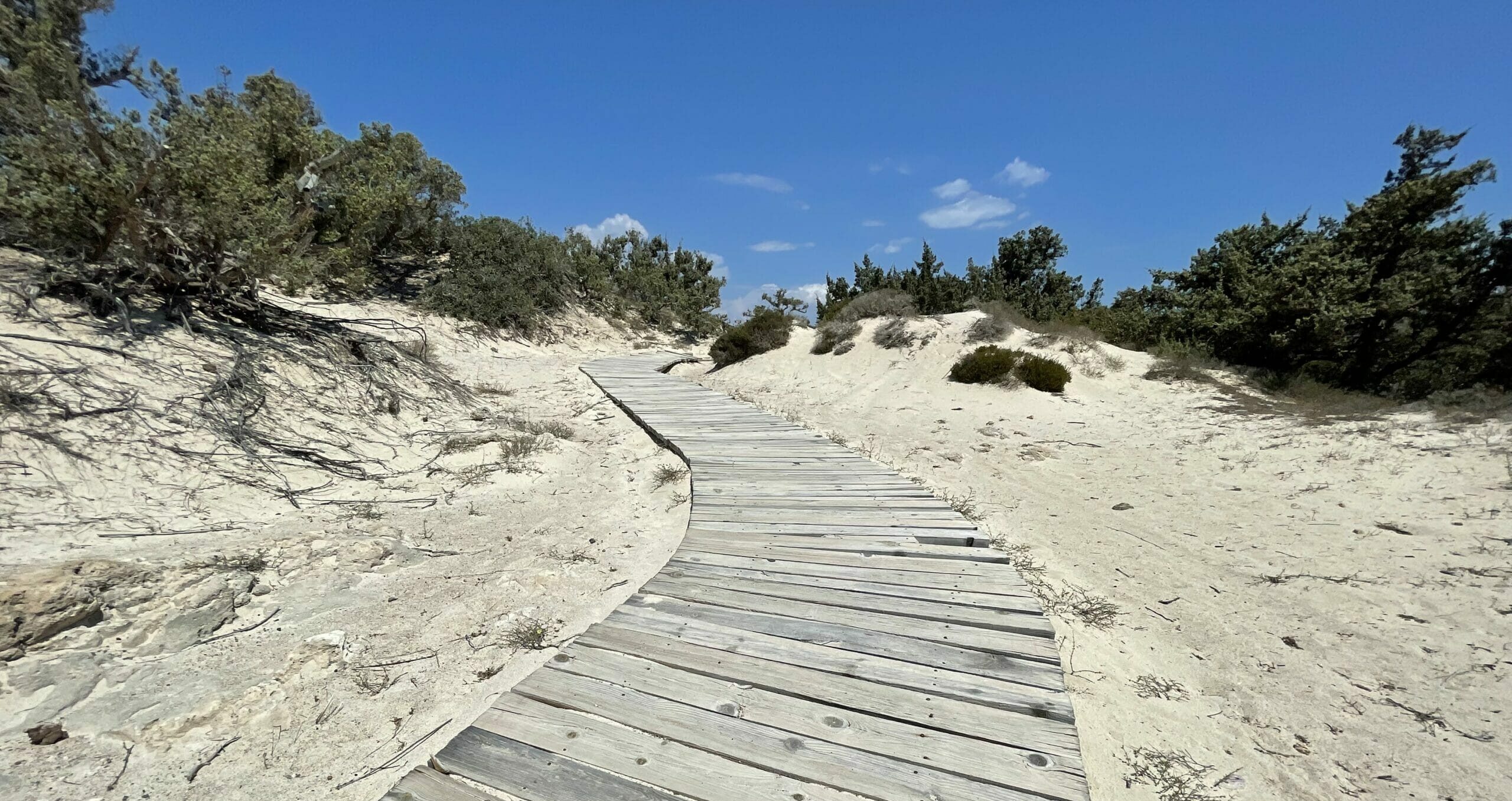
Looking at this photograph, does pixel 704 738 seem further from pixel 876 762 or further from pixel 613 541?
pixel 613 541

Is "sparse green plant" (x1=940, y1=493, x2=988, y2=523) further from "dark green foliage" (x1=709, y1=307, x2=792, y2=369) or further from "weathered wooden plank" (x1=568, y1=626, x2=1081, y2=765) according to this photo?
"dark green foliage" (x1=709, y1=307, x2=792, y2=369)

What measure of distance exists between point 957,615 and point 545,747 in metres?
2.21

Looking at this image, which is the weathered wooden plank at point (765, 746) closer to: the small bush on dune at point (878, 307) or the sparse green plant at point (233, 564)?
the sparse green plant at point (233, 564)

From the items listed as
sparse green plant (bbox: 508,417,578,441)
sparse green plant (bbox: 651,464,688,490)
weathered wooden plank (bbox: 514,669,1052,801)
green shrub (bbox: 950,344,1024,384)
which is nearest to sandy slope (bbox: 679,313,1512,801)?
weathered wooden plank (bbox: 514,669,1052,801)

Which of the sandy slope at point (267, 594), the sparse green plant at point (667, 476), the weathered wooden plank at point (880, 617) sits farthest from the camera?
the sparse green plant at point (667, 476)

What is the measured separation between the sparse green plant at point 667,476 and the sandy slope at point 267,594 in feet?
0.35

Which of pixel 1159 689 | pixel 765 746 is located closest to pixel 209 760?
pixel 765 746

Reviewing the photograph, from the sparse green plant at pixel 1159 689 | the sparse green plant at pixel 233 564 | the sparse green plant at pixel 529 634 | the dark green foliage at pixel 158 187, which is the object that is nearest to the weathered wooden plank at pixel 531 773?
the sparse green plant at pixel 529 634

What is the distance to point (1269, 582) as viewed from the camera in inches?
171

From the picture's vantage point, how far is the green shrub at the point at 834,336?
49.0ft

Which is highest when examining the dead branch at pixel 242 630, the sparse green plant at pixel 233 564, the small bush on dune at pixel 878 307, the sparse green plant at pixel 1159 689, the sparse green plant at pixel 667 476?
the small bush on dune at pixel 878 307

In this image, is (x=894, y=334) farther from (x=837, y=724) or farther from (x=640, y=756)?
(x=640, y=756)

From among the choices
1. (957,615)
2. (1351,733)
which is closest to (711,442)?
(957,615)

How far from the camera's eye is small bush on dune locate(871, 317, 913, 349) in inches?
539
